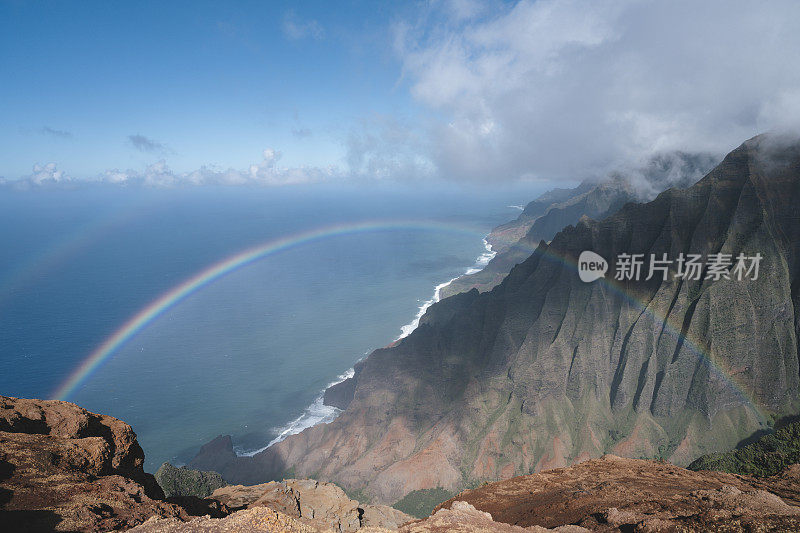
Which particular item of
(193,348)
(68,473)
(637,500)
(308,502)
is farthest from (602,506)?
(193,348)

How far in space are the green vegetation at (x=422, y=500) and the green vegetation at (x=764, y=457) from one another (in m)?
39.6

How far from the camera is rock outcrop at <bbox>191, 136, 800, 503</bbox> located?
65312 mm

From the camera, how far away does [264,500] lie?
20.8 meters

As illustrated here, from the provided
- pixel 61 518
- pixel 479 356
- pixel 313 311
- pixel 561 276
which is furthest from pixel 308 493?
pixel 313 311

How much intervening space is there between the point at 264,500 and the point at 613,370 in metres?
76.3

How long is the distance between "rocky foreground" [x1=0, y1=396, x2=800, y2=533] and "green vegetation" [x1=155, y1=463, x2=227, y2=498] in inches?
1276

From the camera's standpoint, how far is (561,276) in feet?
270

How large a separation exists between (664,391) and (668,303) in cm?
1688

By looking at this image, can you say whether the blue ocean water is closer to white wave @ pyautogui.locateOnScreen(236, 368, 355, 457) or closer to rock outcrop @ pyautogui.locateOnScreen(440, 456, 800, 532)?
white wave @ pyautogui.locateOnScreen(236, 368, 355, 457)

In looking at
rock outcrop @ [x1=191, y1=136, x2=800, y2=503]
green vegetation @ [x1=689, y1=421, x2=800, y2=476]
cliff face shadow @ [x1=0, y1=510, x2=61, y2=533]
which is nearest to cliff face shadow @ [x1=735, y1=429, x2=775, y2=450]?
rock outcrop @ [x1=191, y1=136, x2=800, y2=503]

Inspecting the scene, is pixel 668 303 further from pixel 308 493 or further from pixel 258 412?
pixel 258 412

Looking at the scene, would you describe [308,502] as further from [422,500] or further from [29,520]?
[422,500]

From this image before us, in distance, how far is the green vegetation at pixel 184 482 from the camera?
47.1 meters

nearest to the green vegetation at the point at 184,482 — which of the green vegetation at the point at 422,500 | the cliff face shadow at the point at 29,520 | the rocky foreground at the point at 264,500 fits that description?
the green vegetation at the point at 422,500
